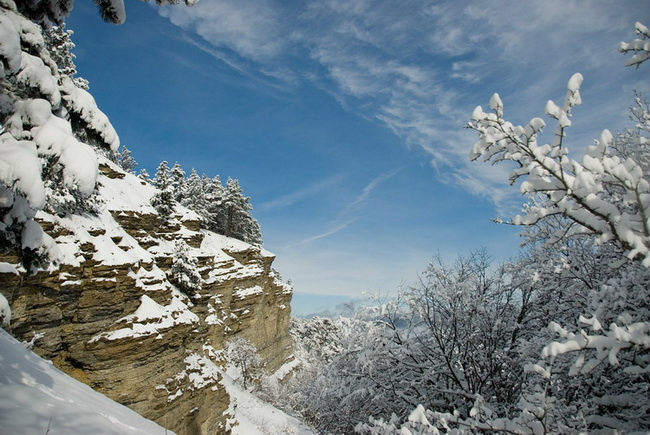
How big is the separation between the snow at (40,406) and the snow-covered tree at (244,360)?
27480mm

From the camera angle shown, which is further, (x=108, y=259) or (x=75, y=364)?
(x=108, y=259)

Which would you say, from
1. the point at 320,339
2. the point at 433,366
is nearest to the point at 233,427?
the point at 433,366

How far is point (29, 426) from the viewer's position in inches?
125

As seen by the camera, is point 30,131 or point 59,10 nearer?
point 30,131

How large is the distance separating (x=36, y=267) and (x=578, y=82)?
6.81 m

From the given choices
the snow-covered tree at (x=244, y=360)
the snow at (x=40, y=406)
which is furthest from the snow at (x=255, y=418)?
the snow at (x=40, y=406)

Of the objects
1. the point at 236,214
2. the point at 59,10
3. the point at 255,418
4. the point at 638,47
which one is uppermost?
the point at 236,214

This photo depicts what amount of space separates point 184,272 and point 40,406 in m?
22.2

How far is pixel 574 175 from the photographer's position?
8.12 feet

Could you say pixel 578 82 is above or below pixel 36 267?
above

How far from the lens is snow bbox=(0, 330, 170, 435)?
10.7 ft

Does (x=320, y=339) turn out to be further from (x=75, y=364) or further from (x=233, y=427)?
(x=75, y=364)

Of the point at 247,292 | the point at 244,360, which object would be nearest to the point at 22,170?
the point at 244,360

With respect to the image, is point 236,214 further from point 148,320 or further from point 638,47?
point 638,47
